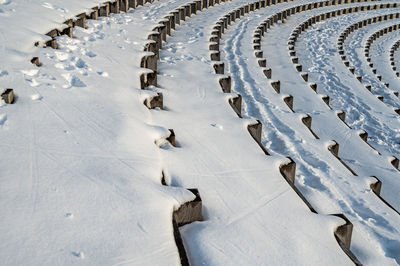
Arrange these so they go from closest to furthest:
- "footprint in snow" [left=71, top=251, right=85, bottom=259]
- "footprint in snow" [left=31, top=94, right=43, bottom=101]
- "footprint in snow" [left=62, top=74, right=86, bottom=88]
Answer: "footprint in snow" [left=71, top=251, right=85, bottom=259], "footprint in snow" [left=31, top=94, right=43, bottom=101], "footprint in snow" [left=62, top=74, right=86, bottom=88]

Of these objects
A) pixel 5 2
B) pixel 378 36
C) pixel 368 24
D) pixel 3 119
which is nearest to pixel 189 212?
pixel 3 119

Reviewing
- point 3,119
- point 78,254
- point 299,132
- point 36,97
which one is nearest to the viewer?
point 78,254

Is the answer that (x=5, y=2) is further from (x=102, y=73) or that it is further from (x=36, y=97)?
(x=36, y=97)

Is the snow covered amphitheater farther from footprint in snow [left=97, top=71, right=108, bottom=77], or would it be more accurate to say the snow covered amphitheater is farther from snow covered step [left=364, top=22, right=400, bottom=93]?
snow covered step [left=364, top=22, right=400, bottom=93]

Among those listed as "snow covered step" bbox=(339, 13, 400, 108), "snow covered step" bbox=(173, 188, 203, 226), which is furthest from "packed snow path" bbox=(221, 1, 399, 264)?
"snow covered step" bbox=(339, 13, 400, 108)

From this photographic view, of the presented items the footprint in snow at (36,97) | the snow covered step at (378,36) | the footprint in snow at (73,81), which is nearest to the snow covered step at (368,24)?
the snow covered step at (378,36)

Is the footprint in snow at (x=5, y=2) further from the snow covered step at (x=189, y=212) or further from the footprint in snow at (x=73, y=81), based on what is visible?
the snow covered step at (x=189, y=212)

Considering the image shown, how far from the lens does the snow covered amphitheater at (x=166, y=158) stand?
1729 millimetres

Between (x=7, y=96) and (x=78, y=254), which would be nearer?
(x=78, y=254)

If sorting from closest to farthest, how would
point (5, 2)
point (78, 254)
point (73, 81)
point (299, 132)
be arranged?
point (78, 254) < point (73, 81) < point (299, 132) < point (5, 2)

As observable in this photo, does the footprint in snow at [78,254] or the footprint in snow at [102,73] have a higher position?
the footprint in snow at [102,73]

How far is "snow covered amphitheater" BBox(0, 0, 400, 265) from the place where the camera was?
1729 millimetres

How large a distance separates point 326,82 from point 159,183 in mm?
5121

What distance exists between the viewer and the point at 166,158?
2.42m
